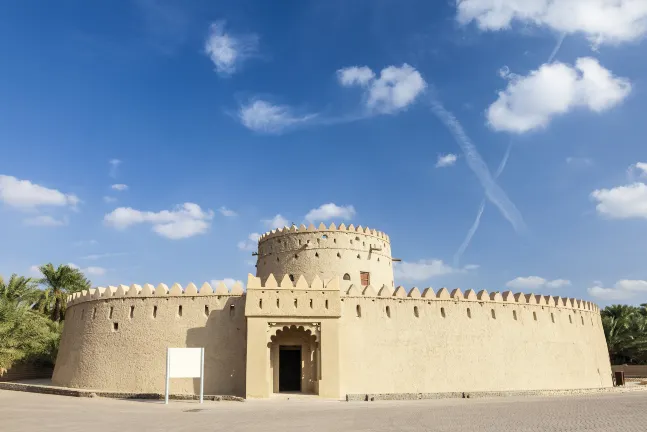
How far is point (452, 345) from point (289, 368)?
722 cm

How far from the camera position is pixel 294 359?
21.5 meters

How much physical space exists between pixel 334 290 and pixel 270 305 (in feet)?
8.73

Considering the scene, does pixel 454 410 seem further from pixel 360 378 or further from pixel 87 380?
pixel 87 380

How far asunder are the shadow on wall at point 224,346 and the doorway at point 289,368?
1768 millimetres

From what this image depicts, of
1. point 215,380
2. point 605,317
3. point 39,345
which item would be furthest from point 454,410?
point 605,317

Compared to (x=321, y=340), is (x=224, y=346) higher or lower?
lower

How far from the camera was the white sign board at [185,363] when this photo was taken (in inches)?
682

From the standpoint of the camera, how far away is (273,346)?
20.8 m

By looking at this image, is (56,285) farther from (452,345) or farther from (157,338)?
(452,345)

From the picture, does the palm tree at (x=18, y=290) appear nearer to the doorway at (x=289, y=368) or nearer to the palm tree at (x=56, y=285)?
the palm tree at (x=56, y=285)

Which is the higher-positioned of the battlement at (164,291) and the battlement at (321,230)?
the battlement at (321,230)

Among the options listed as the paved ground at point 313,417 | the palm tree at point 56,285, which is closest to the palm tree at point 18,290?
the palm tree at point 56,285

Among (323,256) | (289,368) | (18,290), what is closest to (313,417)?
(289,368)

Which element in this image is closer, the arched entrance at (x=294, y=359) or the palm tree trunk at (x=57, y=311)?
the arched entrance at (x=294, y=359)
